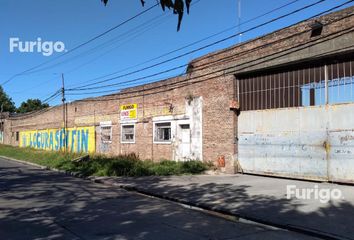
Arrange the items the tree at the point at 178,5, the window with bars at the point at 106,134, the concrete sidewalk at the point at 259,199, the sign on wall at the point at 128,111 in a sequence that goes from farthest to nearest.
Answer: the window with bars at the point at 106,134 → the sign on wall at the point at 128,111 → the concrete sidewalk at the point at 259,199 → the tree at the point at 178,5

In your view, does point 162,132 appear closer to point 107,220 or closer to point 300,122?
point 300,122

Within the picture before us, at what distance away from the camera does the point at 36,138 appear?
4859 centimetres

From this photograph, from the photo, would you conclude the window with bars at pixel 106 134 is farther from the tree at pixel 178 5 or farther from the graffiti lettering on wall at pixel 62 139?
the tree at pixel 178 5

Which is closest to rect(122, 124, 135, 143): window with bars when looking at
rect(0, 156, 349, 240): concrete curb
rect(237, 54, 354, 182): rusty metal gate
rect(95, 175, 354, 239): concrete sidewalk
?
rect(0, 156, 349, 240): concrete curb

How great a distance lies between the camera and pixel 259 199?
11.7 meters

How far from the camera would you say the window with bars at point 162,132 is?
78.4ft

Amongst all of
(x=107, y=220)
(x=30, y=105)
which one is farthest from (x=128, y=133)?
(x=30, y=105)

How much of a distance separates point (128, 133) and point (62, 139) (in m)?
14.4

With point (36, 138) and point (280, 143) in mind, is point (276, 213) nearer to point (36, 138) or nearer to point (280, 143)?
point (280, 143)

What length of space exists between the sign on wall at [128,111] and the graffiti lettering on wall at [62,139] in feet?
17.4

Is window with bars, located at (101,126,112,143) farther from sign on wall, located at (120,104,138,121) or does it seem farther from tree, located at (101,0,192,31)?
tree, located at (101,0,192,31)

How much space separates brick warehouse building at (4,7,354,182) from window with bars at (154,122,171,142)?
0.06 m

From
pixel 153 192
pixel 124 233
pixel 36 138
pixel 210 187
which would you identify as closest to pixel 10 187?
pixel 153 192

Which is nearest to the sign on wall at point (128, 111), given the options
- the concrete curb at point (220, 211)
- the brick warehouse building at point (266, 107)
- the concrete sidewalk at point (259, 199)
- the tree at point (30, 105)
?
the brick warehouse building at point (266, 107)
